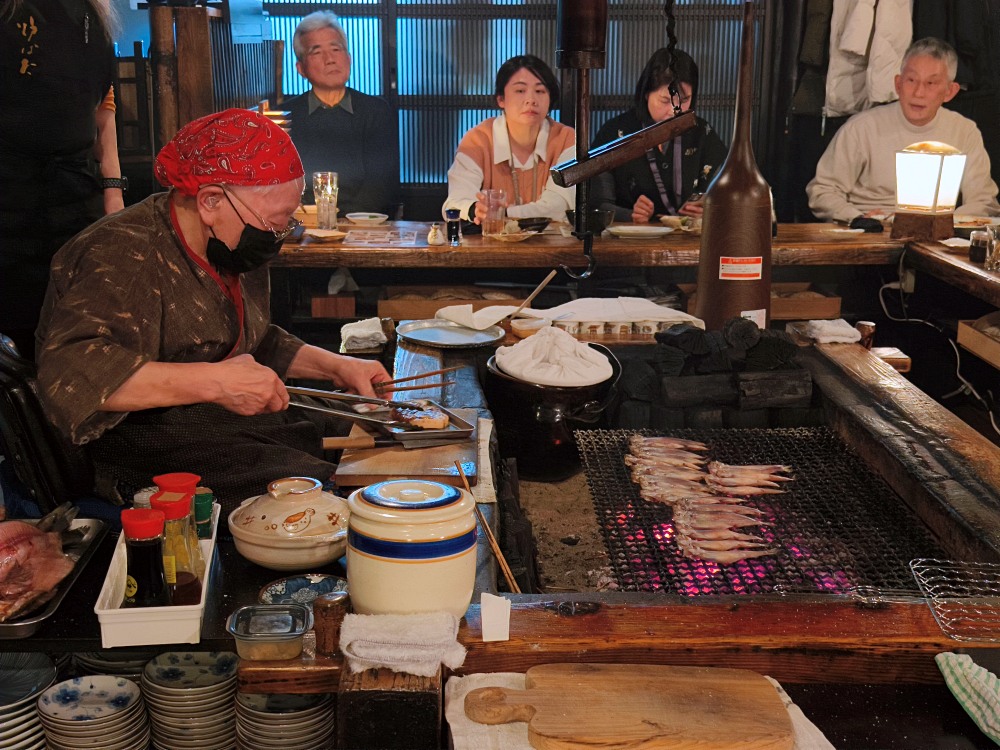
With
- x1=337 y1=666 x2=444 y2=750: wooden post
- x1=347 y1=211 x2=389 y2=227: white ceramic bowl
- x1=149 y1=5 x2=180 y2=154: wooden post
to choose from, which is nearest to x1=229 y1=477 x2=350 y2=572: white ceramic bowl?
x1=337 y1=666 x2=444 y2=750: wooden post

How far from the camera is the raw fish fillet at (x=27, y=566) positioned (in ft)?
6.41

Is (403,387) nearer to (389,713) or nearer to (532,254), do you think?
(389,713)

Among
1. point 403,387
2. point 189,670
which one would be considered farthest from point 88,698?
point 403,387

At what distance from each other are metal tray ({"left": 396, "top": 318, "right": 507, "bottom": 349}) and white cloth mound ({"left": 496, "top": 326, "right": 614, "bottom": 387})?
42 cm

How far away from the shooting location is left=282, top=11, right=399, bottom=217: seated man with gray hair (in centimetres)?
739

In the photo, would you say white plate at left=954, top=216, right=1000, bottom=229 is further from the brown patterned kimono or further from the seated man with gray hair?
the brown patterned kimono

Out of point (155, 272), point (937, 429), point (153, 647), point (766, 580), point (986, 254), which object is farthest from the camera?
Result: point (986, 254)

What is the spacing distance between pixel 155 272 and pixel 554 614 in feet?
5.14

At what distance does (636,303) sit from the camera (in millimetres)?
4469

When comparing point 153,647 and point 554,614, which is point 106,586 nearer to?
point 153,647

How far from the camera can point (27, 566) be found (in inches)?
81.0

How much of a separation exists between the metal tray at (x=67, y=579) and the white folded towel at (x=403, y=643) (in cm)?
60

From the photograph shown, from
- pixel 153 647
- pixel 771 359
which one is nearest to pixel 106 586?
pixel 153 647

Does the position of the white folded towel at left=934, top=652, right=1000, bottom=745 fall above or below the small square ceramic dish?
below
